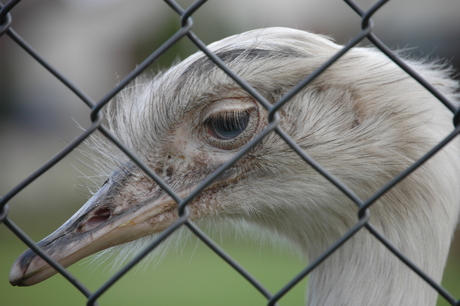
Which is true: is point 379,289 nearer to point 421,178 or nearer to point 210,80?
point 421,178

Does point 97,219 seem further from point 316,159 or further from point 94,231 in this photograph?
point 316,159

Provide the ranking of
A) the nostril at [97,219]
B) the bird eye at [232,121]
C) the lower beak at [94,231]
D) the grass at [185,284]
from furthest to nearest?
the grass at [185,284]
the bird eye at [232,121]
the nostril at [97,219]
the lower beak at [94,231]

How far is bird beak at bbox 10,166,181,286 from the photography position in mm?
1513

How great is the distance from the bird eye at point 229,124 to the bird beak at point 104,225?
0.95 ft

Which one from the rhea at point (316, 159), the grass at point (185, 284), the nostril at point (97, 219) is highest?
the nostril at point (97, 219)

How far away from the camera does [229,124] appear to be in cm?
183

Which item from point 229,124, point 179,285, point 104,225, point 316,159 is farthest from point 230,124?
point 179,285

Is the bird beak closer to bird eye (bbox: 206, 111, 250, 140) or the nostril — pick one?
the nostril

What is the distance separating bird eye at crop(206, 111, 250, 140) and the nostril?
0.45m

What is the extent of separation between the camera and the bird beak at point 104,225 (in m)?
1.51

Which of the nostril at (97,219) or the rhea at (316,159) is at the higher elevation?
the nostril at (97,219)

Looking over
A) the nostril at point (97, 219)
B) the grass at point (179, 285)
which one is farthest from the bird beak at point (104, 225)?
the grass at point (179, 285)

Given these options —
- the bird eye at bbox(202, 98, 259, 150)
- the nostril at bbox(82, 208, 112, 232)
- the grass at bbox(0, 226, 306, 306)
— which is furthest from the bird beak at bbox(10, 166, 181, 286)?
the grass at bbox(0, 226, 306, 306)

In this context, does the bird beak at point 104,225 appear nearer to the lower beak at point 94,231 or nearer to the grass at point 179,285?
the lower beak at point 94,231
